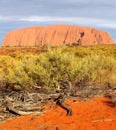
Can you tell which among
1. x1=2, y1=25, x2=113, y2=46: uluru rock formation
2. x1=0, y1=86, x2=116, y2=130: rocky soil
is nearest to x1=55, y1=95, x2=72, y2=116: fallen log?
x1=0, y1=86, x2=116, y2=130: rocky soil

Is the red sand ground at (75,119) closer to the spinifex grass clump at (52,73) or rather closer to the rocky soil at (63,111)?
the rocky soil at (63,111)

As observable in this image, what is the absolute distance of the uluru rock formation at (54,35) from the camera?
15312 centimetres

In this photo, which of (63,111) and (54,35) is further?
(54,35)

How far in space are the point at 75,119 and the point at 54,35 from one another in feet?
505

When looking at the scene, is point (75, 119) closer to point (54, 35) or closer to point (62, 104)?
point (62, 104)

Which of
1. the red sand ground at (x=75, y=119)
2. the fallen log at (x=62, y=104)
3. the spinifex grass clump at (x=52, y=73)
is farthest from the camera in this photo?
the spinifex grass clump at (x=52, y=73)

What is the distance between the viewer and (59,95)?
9.05 metres

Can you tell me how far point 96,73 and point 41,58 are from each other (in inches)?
84.3

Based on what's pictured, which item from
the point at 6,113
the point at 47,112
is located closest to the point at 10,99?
the point at 6,113

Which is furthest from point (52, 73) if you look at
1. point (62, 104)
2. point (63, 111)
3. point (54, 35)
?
point (54, 35)

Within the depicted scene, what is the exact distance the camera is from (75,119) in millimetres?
7359

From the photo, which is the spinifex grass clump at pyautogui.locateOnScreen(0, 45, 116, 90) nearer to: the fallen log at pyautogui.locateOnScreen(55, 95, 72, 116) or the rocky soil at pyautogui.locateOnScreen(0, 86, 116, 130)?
the rocky soil at pyautogui.locateOnScreen(0, 86, 116, 130)

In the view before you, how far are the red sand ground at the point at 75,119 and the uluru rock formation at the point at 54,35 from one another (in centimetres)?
14091

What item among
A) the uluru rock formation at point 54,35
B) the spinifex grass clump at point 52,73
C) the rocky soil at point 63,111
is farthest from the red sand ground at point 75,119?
the uluru rock formation at point 54,35
